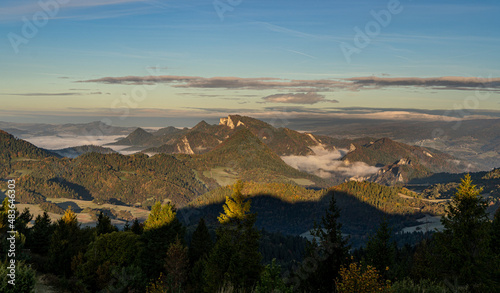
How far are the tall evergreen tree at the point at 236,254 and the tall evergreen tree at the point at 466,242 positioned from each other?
25.4 meters

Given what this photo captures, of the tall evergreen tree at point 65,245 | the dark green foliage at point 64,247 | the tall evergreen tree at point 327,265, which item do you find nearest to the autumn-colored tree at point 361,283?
the tall evergreen tree at point 327,265

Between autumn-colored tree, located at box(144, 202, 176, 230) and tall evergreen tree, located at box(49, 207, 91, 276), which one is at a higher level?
autumn-colored tree, located at box(144, 202, 176, 230)

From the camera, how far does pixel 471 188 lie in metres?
52.9

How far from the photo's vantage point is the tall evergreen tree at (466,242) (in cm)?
4981

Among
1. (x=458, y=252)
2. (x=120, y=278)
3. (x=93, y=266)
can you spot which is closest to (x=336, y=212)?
(x=458, y=252)

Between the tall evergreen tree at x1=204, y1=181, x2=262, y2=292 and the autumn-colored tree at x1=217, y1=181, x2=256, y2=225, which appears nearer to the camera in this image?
the tall evergreen tree at x1=204, y1=181, x2=262, y2=292

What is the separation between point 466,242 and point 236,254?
1202 inches

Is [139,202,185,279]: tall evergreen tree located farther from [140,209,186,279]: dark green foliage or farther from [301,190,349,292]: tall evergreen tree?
[301,190,349,292]: tall evergreen tree

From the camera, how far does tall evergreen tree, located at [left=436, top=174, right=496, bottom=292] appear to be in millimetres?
49812

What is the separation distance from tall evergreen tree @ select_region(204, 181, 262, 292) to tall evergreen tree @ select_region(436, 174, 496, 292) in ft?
83.3

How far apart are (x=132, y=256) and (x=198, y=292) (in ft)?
69.7

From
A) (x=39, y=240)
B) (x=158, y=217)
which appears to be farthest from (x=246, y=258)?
Result: (x=39, y=240)

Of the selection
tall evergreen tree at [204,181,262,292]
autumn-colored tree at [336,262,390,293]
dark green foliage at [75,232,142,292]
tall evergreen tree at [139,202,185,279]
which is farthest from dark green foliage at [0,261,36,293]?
tall evergreen tree at [139,202,185,279]

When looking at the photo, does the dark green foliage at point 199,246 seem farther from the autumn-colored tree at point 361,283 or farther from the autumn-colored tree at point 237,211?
the autumn-colored tree at point 361,283
